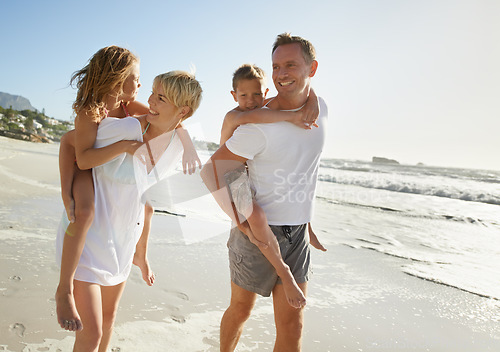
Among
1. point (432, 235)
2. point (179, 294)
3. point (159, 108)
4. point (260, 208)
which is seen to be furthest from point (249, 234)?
point (432, 235)

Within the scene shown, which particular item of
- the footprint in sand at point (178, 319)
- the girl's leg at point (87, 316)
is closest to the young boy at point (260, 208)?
the girl's leg at point (87, 316)

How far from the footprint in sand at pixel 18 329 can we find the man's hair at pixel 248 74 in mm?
2256

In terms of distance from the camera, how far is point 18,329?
2.71 m

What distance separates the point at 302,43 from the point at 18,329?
2715mm

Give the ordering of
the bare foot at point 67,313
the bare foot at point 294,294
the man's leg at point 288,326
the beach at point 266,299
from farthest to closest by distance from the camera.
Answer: the beach at point 266,299, the man's leg at point 288,326, the bare foot at point 294,294, the bare foot at point 67,313

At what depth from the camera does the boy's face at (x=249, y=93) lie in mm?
2586

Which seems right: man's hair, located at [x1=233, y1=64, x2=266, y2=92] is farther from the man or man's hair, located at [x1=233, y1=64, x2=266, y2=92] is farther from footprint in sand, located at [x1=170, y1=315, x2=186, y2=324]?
footprint in sand, located at [x1=170, y1=315, x2=186, y2=324]

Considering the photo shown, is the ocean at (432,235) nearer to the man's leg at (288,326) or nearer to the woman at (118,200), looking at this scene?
the man's leg at (288,326)

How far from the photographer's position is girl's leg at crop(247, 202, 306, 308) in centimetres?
203

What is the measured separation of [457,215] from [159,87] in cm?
1030

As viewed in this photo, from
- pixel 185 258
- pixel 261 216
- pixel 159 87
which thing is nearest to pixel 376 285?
pixel 185 258

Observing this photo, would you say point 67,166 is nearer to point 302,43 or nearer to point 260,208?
point 260,208

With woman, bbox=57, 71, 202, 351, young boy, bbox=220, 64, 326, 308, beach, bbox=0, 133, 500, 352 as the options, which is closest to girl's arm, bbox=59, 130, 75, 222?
woman, bbox=57, 71, 202, 351

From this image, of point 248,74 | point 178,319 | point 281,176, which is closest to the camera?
point 281,176
